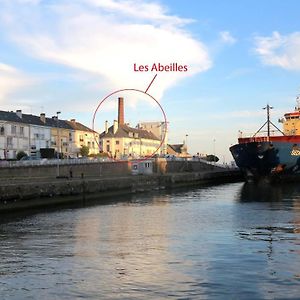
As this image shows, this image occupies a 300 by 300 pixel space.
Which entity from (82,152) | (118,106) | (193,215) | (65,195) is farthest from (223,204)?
(118,106)

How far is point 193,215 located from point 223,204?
22.9ft

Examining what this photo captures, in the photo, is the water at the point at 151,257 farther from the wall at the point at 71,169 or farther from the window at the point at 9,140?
the window at the point at 9,140

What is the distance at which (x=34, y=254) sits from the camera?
14.1 metres

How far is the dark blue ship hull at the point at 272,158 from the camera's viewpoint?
50094mm

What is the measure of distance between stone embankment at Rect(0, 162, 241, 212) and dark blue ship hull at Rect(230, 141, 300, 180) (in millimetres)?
7271

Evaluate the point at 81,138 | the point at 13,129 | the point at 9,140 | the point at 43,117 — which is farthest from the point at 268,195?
the point at 81,138

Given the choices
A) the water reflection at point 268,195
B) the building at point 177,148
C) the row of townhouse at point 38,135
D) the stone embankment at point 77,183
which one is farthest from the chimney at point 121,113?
the water reflection at point 268,195

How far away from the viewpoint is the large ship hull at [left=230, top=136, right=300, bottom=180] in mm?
50125

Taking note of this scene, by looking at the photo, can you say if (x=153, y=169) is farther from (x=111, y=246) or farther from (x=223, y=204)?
(x=111, y=246)

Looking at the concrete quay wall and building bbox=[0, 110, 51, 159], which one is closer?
the concrete quay wall

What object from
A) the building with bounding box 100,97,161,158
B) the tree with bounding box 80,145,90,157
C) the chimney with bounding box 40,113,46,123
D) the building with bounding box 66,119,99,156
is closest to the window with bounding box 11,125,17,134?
the chimney with bounding box 40,113,46,123

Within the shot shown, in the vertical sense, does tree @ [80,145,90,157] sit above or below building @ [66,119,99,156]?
below

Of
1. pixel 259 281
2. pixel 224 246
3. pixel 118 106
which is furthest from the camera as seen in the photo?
pixel 118 106

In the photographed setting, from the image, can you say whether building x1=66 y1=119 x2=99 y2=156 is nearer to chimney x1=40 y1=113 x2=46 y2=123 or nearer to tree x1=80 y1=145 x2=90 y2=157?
tree x1=80 y1=145 x2=90 y2=157
